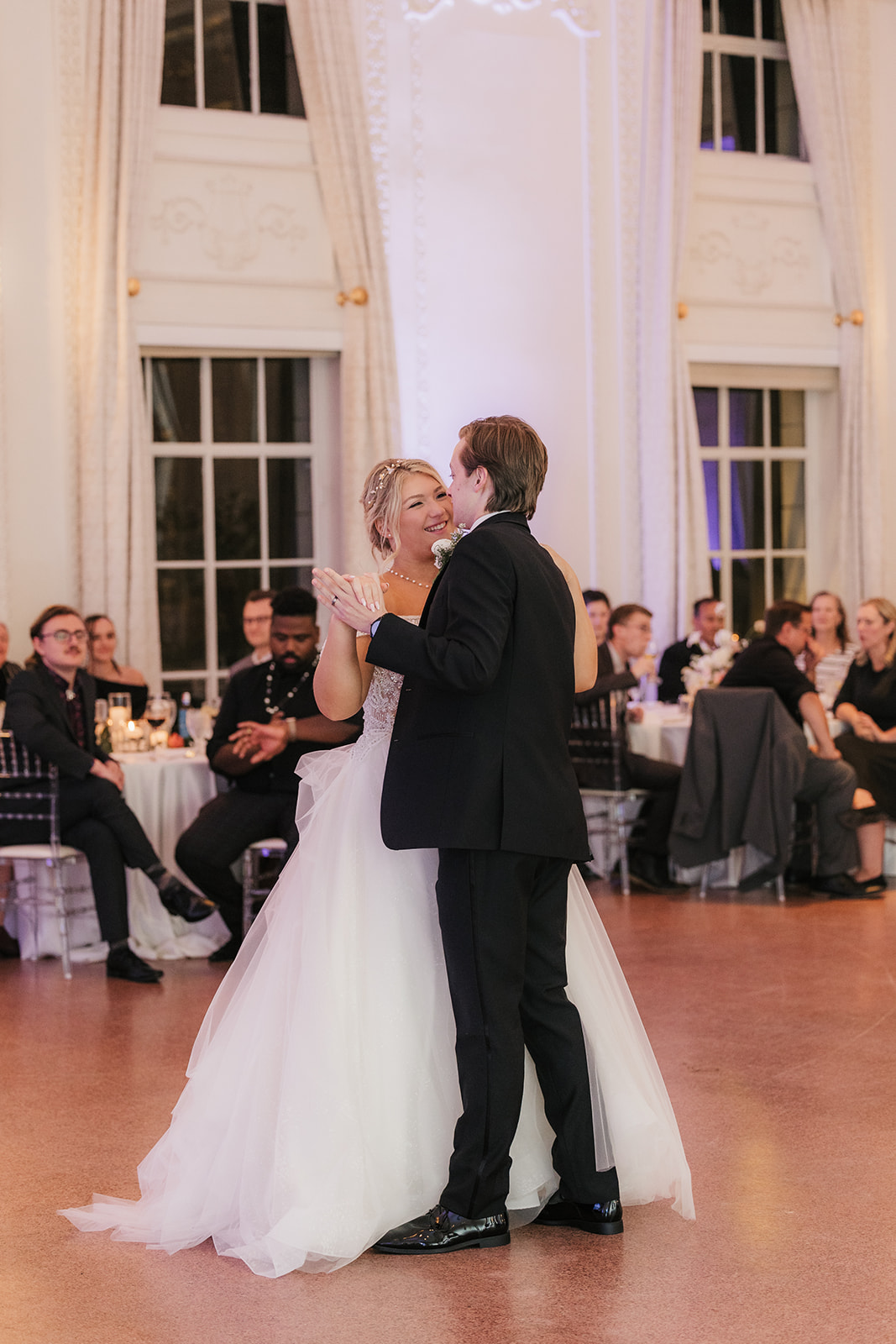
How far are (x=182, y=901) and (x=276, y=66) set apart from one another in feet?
17.7

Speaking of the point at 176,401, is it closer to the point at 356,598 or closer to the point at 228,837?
the point at 228,837

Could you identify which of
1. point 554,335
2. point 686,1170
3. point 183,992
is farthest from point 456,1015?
point 554,335

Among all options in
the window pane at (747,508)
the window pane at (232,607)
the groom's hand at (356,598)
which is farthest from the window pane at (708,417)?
the groom's hand at (356,598)

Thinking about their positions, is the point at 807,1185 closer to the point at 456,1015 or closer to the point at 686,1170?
the point at 686,1170

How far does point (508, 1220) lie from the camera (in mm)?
3016

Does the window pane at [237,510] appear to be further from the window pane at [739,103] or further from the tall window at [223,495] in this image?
the window pane at [739,103]

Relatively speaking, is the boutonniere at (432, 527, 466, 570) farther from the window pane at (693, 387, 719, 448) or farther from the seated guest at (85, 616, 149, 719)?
the window pane at (693, 387, 719, 448)

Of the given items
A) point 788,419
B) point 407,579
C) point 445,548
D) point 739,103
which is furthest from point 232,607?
point 445,548

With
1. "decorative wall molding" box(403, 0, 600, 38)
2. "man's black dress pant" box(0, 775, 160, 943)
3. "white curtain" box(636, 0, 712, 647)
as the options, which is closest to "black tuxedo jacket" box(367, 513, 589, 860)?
"man's black dress pant" box(0, 775, 160, 943)

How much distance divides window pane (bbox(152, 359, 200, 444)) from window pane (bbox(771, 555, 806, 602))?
407 centimetres

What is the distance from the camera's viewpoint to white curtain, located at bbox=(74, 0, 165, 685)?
802 cm

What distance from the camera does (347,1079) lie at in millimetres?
2912

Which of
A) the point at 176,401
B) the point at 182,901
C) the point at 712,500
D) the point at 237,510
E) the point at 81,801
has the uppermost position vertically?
the point at 176,401

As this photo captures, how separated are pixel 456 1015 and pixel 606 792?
4.11m
